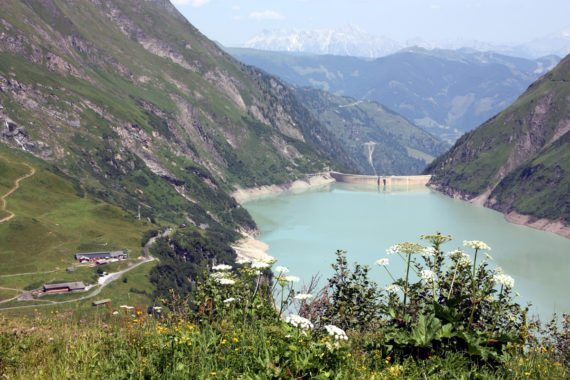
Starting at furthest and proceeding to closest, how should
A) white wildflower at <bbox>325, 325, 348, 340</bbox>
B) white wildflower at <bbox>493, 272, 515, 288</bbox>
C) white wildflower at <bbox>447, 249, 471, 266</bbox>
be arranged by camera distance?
1. white wildflower at <bbox>447, 249, 471, 266</bbox>
2. white wildflower at <bbox>493, 272, 515, 288</bbox>
3. white wildflower at <bbox>325, 325, 348, 340</bbox>

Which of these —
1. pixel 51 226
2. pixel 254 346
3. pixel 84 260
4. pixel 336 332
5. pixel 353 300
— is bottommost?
pixel 84 260

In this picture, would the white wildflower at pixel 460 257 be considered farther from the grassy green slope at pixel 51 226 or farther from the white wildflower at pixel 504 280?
the grassy green slope at pixel 51 226

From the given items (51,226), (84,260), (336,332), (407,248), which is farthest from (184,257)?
(336,332)

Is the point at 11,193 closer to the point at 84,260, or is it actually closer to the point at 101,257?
the point at 101,257

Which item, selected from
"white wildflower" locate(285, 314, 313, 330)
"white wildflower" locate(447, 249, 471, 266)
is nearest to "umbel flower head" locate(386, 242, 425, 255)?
"white wildflower" locate(447, 249, 471, 266)

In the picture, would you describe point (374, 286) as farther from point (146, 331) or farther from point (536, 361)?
point (146, 331)

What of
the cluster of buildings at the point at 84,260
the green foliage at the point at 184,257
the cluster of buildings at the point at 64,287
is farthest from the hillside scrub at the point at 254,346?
the green foliage at the point at 184,257

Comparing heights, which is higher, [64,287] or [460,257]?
[460,257]

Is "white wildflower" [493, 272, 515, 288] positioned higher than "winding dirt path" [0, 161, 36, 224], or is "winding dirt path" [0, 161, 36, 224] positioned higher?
"white wildflower" [493, 272, 515, 288]

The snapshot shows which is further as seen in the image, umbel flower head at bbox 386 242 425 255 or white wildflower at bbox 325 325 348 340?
umbel flower head at bbox 386 242 425 255

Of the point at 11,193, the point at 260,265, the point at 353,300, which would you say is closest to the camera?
the point at 260,265

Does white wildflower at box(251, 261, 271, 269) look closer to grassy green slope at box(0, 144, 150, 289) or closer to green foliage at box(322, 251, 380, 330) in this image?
green foliage at box(322, 251, 380, 330)
